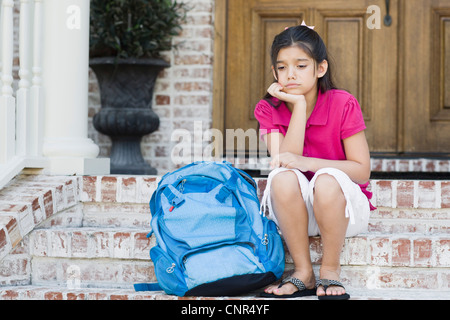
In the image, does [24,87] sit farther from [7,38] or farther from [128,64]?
[128,64]

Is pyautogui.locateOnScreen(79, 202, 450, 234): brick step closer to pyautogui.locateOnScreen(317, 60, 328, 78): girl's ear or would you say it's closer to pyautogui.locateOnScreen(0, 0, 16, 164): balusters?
pyautogui.locateOnScreen(0, 0, 16, 164): balusters

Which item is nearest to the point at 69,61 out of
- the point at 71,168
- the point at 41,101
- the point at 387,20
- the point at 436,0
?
the point at 41,101

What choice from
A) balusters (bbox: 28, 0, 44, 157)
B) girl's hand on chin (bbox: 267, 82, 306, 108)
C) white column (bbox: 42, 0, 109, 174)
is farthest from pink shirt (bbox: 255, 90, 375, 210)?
balusters (bbox: 28, 0, 44, 157)

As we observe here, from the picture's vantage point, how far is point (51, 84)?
3.09 m

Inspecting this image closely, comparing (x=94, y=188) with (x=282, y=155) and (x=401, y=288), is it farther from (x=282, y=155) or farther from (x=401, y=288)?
(x=401, y=288)

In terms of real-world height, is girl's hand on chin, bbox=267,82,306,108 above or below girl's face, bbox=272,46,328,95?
below

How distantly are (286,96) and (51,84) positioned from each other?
4.11ft

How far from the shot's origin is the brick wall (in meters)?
4.12

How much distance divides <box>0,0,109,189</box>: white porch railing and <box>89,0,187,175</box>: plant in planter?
0.67 metres

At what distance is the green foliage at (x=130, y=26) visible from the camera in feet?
12.5

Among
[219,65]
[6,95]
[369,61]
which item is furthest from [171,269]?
[369,61]

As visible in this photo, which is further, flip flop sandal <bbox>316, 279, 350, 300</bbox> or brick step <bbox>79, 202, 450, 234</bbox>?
brick step <bbox>79, 202, 450, 234</bbox>

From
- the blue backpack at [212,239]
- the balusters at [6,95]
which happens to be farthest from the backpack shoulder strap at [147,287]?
the balusters at [6,95]

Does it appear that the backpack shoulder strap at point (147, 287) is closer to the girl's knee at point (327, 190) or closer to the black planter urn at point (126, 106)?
the girl's knee at point (327, 190)
